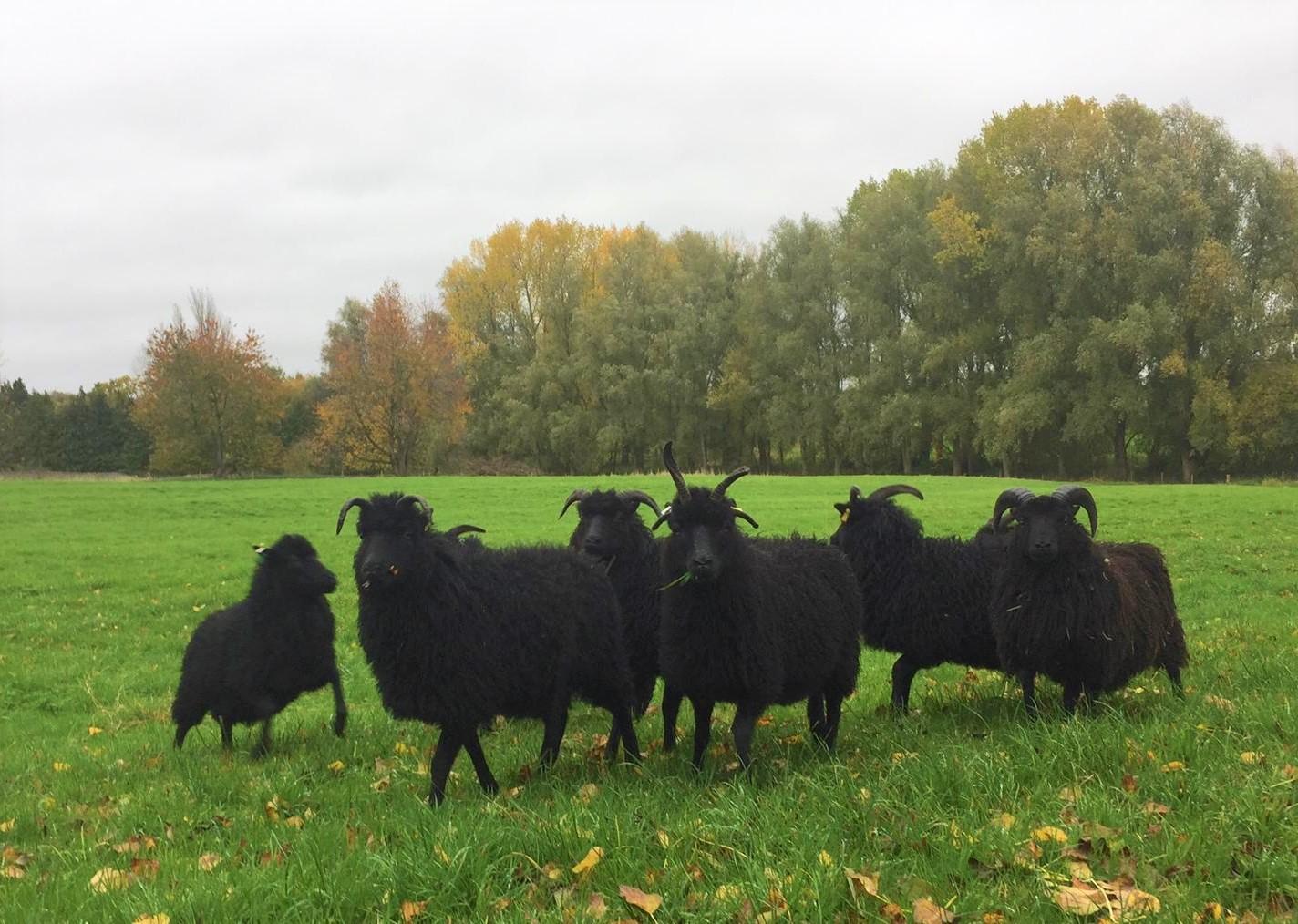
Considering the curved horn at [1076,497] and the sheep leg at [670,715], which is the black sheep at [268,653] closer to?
the sheep leg at [670,715]

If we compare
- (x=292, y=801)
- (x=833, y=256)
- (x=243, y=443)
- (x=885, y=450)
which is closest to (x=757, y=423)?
(x=885, y=450)

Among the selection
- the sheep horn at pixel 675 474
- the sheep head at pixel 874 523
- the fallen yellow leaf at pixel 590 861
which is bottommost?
the fallen yellow leaf at pixel 590 861

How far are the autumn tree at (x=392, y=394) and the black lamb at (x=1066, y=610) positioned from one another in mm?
55338

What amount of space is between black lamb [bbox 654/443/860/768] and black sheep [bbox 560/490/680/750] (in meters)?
1.17

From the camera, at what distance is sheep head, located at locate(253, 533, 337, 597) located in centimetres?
892

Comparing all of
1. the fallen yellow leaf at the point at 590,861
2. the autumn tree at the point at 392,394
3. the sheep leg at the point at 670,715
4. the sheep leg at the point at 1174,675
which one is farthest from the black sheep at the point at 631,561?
the autumn tree at the point at 392,394

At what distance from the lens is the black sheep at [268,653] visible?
870 centimetres

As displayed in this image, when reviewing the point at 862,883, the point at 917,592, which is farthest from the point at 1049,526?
the point at 862,883

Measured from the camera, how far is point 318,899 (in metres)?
4.19

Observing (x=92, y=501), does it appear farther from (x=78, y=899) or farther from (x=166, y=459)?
(x=78, y=899)

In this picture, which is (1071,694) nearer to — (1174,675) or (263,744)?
(1174,675)

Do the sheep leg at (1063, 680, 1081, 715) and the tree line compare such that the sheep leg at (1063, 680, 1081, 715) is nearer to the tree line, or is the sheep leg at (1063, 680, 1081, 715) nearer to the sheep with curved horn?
the sheep with curved horn

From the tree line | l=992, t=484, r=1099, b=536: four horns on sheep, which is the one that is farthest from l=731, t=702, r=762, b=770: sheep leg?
the tree line

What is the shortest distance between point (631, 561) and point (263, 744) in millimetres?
4016
